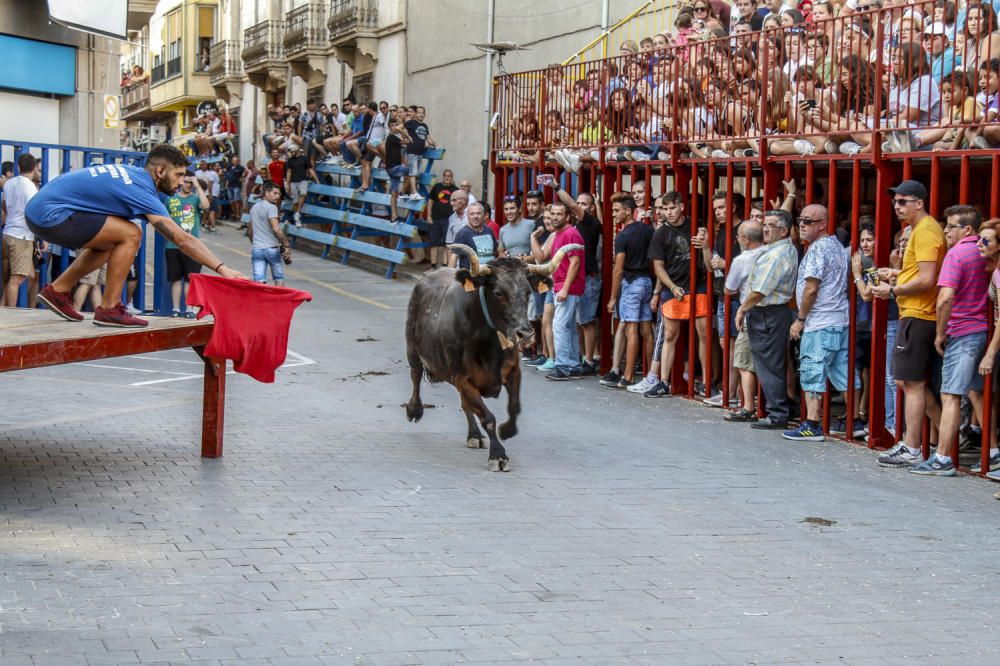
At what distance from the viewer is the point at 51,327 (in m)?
9.90

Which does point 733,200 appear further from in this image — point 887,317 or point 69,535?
point 69,535

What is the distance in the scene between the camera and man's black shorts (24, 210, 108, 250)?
9758 millimetres

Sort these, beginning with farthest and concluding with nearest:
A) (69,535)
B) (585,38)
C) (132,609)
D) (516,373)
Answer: (585,38) → (516,373) → (69,535) → (132,609)

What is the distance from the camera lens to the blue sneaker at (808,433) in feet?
40.2

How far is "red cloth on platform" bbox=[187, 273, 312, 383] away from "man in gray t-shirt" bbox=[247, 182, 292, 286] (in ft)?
34.2

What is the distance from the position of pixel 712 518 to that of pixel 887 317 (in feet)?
11.8

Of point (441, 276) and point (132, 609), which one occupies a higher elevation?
point (441, 276)

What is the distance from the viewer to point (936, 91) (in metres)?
11.1

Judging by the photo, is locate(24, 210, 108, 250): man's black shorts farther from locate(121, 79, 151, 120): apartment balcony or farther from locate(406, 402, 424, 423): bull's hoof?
locate(121, 79, 151, 120): apartment balcony

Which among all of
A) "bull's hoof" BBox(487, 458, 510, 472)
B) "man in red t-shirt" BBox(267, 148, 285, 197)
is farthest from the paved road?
"man in red t-shirt" BBox(267, 148, 285, 197)

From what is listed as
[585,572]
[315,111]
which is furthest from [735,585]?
[315,111]

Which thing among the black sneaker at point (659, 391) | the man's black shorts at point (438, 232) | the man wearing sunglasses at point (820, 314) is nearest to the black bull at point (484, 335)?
the man wearing sunglasses at point (820, 314)

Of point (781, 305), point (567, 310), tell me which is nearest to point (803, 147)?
point (781, 305)

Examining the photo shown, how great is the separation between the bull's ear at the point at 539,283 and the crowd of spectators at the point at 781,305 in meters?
2.18
